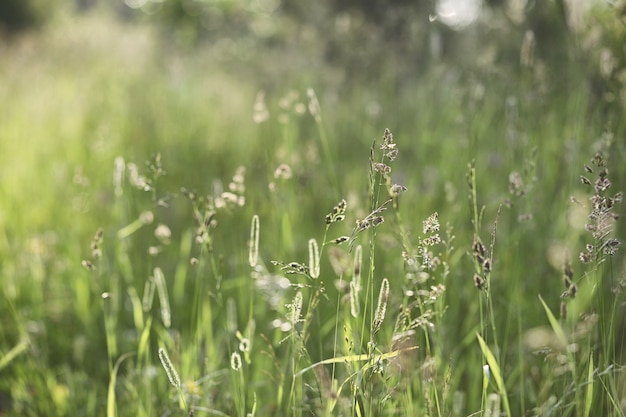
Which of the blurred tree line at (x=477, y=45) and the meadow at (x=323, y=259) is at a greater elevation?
the blurred tree line at (x=477, y=45)

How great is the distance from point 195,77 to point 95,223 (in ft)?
10.0

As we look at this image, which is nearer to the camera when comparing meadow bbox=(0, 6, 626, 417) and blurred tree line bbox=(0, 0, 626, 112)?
A: meadow bbox=(0, 6, 626, 417)

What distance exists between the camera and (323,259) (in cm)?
184

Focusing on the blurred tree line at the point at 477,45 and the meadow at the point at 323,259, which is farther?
the blurred tree line at the point at 477,45

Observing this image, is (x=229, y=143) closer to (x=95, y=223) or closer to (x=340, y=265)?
(x=95, y=223)

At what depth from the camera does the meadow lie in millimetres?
924

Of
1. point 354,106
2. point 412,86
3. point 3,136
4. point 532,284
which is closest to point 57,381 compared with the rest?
point 532,284

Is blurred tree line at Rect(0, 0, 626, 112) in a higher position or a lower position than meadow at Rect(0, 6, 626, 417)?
higher

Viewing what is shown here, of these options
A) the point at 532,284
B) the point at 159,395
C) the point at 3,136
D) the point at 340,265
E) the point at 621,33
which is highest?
the point at 621,33

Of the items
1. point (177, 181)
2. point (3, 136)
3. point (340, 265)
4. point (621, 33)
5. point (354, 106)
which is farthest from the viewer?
point (354, 106)

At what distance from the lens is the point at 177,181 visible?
8.86ft

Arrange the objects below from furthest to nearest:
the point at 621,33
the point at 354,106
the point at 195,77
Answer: the point at 195,77, the point at 354,106, the point at 621,33

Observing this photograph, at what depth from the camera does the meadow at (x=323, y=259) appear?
0.92 meters

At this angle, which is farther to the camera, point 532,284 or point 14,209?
point 14,209
